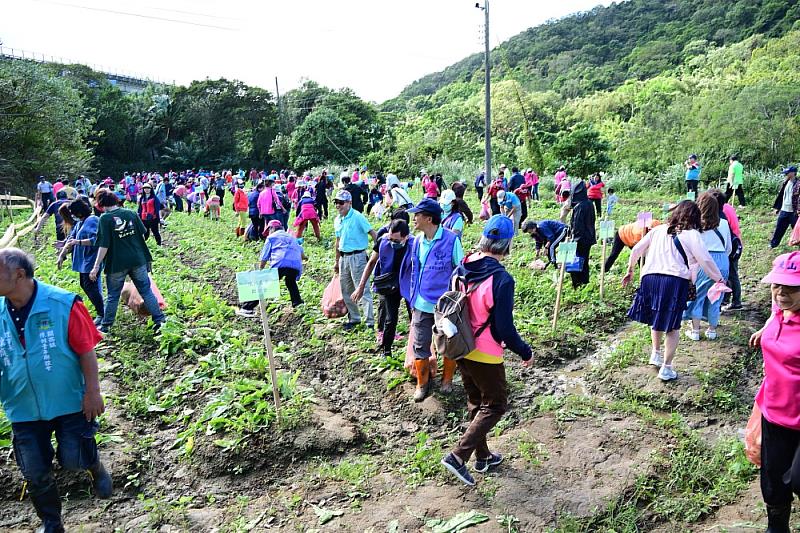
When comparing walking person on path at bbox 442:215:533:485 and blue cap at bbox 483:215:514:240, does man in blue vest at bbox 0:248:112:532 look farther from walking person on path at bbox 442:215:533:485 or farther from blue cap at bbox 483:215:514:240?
blue cap at bbox 483:215:514:240

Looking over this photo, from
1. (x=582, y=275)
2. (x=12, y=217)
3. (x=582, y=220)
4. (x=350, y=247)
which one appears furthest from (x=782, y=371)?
(x=12, y=217)

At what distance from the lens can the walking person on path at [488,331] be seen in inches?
147

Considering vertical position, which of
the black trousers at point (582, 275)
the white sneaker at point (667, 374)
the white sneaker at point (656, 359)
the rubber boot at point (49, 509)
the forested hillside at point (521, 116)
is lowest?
the white sneaker at point (667, 374)

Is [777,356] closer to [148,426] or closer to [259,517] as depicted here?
[259,517]

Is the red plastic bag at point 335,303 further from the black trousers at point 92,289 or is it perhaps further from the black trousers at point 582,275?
the black trousers at point 582,275

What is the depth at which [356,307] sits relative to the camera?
7.41 meters

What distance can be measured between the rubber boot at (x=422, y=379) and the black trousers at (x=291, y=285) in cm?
313

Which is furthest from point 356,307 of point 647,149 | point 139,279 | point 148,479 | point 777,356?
point 647,149

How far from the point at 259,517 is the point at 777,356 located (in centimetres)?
333

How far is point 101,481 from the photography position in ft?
12.6

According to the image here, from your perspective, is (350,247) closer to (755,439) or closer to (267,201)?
(755,439)

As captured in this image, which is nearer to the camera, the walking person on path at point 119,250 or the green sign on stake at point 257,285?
the green sign on stake at point 257,285

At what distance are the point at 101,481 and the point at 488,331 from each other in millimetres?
2842

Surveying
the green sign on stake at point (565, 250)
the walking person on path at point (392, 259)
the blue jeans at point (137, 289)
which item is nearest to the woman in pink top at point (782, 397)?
the walking person on path at point (392, 259)
